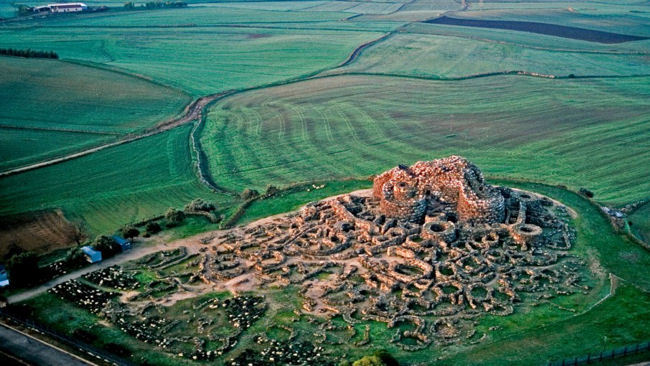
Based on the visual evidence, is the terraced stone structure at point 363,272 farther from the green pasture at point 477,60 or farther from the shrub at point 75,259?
the green pasture at point 477,60

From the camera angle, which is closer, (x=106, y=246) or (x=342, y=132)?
(x=106, y=246)

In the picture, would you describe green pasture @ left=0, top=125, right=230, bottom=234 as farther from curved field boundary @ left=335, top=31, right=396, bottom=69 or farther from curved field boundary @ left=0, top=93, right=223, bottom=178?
curved field boundary @ left=335, top=31, right=396, bottom=69

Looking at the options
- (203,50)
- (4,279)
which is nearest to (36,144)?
(4,279)

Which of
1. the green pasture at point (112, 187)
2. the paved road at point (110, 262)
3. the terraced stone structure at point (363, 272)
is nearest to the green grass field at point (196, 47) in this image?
the green pasture at point (112, 187)

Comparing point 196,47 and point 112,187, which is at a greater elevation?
point 196,47

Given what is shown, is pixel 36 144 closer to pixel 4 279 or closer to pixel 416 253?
pixel 4 279

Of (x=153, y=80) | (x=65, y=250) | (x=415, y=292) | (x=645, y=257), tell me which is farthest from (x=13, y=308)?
(x=153, y=80)

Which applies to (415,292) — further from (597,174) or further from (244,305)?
(597,174)
